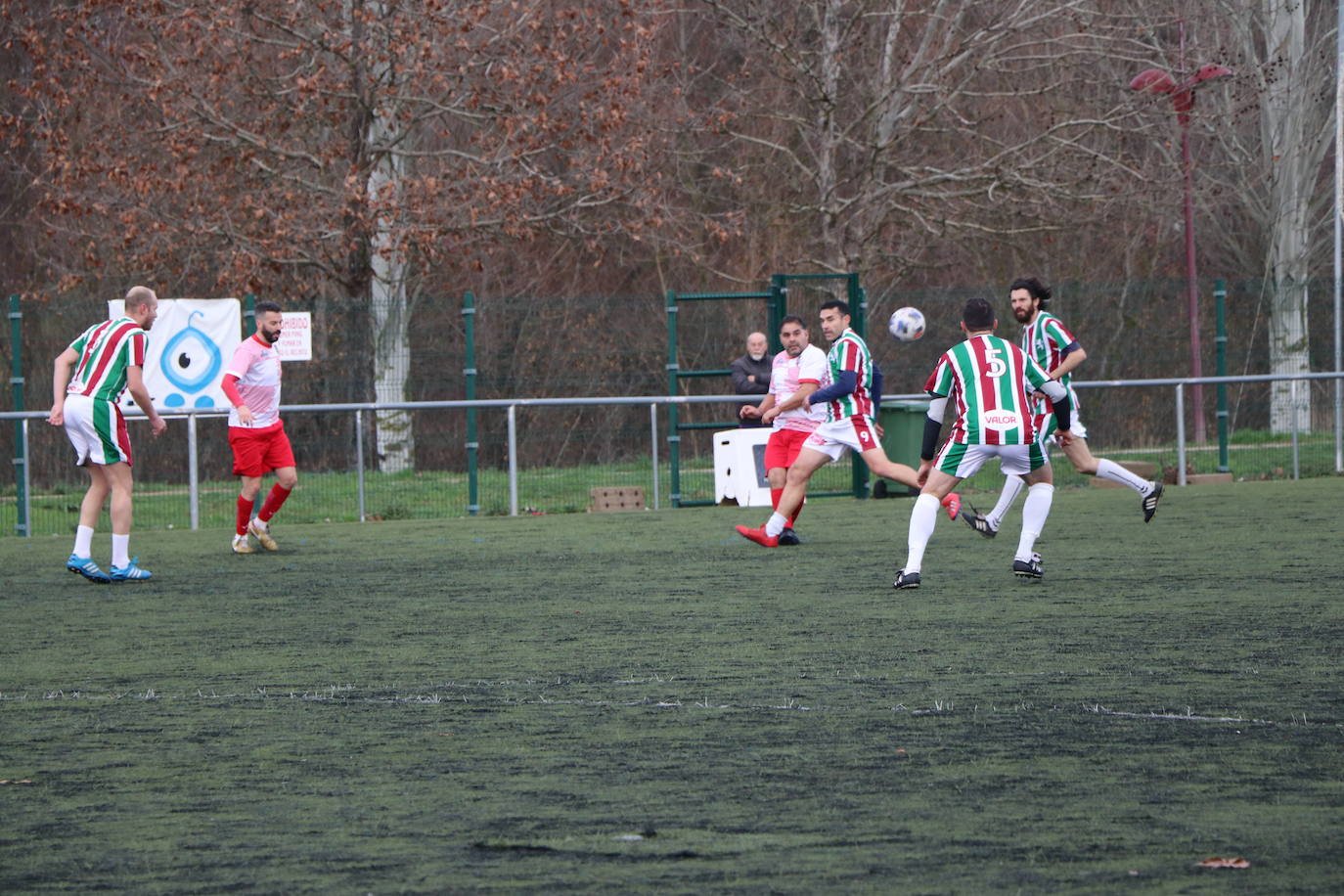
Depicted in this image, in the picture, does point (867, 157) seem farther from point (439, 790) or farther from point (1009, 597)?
point (439, 790)

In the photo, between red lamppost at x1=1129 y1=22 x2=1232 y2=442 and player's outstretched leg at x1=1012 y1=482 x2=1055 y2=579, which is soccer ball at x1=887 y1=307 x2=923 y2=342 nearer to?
red lamppost at x1=1129 y1=22 x2=1232 y2=442

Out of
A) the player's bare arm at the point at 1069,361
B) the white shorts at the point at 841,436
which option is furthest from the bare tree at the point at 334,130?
the player's bare arm at the point at 1069,361

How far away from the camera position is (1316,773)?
5141mm

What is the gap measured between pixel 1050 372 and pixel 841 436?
169cm

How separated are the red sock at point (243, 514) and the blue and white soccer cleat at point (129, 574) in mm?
1585

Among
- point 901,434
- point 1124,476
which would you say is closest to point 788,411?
point 1124,476

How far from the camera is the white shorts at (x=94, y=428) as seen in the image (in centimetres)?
1120

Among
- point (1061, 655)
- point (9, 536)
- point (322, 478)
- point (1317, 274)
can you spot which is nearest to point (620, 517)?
point (322, 478)

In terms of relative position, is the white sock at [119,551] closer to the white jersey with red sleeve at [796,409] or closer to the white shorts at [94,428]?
the white shorts at [94,428]

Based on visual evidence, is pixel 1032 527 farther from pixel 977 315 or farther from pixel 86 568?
pixel 86 568

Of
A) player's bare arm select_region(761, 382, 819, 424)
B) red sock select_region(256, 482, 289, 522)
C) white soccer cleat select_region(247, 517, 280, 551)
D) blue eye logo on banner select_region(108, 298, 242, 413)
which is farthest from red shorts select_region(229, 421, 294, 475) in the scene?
blue eye logo on banner select_region(108, 298, 242, 413)

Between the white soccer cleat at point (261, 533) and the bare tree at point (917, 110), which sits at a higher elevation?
the bare tree at point (917, 110)

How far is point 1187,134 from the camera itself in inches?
1016

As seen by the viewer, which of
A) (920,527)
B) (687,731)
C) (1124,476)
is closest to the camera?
(687,731)
